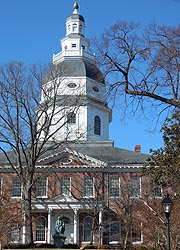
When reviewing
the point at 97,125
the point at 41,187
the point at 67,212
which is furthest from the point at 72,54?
the point at 67,212

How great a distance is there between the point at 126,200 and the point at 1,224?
16.4 metres

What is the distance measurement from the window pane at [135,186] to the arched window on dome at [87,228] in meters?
4.48

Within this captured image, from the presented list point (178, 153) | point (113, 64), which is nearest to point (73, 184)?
point (178, 153)

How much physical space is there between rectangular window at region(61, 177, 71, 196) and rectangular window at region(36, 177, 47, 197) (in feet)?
5.14

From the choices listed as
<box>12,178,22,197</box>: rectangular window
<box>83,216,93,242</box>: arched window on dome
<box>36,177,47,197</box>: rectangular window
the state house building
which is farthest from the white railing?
<box>83,216,93,242</box>: arched window on dome

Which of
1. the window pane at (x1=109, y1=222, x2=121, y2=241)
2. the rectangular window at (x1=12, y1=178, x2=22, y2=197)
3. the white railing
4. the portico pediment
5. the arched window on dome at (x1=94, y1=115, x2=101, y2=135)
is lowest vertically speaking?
the window pane at (x1=109, y1=222, x2=121, y2=241)

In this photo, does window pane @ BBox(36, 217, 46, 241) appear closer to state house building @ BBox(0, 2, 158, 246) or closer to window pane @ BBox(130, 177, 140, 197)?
state house building @ BBox(0, 2, 158, 246)

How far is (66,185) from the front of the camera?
44219mm

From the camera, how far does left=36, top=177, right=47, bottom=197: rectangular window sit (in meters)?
44.0

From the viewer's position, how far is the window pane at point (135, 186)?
42094 mm

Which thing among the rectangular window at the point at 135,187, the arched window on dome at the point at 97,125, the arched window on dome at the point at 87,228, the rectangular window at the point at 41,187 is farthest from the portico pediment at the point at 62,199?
the arched window on dome at the point at 97,125

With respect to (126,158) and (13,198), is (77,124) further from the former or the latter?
(13,198)

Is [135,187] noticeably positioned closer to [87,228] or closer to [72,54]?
[87,228]

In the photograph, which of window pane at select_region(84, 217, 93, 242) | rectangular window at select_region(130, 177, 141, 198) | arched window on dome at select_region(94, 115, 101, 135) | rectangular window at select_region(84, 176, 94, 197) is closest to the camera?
rectangular window at select_region(130, 177, 141, 198)
